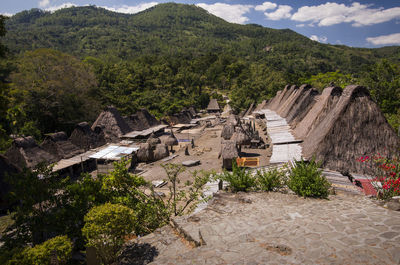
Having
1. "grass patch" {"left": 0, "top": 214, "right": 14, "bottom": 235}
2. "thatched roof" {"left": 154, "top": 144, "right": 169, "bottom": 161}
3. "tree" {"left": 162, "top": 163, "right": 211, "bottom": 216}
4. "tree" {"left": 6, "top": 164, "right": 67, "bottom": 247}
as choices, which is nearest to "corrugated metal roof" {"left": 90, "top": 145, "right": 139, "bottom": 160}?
"thatched roof" {"left": 154, "top": 144, "right": 169, "bottom": 161}

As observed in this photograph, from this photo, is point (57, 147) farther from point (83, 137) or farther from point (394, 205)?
point (394, 205)

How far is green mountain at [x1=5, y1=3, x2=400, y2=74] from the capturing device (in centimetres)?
10221

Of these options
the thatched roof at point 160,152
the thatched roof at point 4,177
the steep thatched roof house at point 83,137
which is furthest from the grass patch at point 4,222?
the thatched roof at point 160,152

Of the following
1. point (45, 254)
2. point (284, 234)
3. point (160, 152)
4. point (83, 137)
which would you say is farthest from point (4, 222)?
point (160, 152)

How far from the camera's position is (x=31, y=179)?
571cm

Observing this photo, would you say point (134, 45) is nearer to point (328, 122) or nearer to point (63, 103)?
point (63, 103)

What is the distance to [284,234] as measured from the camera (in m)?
5.06

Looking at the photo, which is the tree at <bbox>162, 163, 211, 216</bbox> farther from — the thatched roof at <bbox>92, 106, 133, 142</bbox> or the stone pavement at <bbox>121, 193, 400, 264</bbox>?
the thatched roof at <bbox>92, 106, 133, 142</bbox>

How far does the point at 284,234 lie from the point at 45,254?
4893 mm

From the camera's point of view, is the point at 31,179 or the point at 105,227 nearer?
the point at 105,227

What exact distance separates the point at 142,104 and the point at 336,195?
4008 centimetres

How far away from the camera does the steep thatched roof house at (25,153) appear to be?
14.8 metres

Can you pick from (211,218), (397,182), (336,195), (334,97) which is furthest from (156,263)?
(334,97)

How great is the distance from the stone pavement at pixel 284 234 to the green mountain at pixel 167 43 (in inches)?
3565
